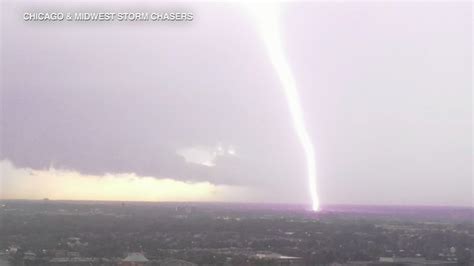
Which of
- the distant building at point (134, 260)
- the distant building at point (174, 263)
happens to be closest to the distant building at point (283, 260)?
the distant building at point (174, 263)

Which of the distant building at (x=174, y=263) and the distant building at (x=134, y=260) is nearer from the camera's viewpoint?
the distant building at (x=134, y=260)

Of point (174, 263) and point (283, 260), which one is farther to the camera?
point (283, 260)

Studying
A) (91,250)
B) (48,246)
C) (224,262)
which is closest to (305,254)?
(224,262)

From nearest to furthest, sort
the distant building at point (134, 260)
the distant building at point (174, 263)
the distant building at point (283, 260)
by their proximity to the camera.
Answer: the distant building at point (134, 260) → the distant building at point (174, 263) → the distant building at point (283, 260)

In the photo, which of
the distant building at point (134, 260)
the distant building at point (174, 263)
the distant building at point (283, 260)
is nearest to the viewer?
the distant building at point (134, 260)

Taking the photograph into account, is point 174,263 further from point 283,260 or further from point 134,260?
point 283,260

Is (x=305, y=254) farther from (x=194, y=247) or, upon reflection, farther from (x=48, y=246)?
(x=48, y=246)

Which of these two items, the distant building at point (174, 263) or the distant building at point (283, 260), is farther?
the distant building at point (283, 260)

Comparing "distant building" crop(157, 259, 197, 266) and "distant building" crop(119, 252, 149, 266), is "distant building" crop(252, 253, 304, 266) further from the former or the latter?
"distant building" crop(119, 252, 149, 266)

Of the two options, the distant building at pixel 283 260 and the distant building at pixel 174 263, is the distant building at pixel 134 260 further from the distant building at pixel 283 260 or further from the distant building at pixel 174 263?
the distant building at pixel 283 260

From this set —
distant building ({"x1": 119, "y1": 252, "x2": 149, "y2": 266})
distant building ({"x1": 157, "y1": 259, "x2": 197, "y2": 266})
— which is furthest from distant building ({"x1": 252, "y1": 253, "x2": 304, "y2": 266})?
distant building ({"x1": 119, "y1": 252, "x2": 149, "y2": 266})

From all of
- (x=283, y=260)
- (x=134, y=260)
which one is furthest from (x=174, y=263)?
(x=283, y=260)
